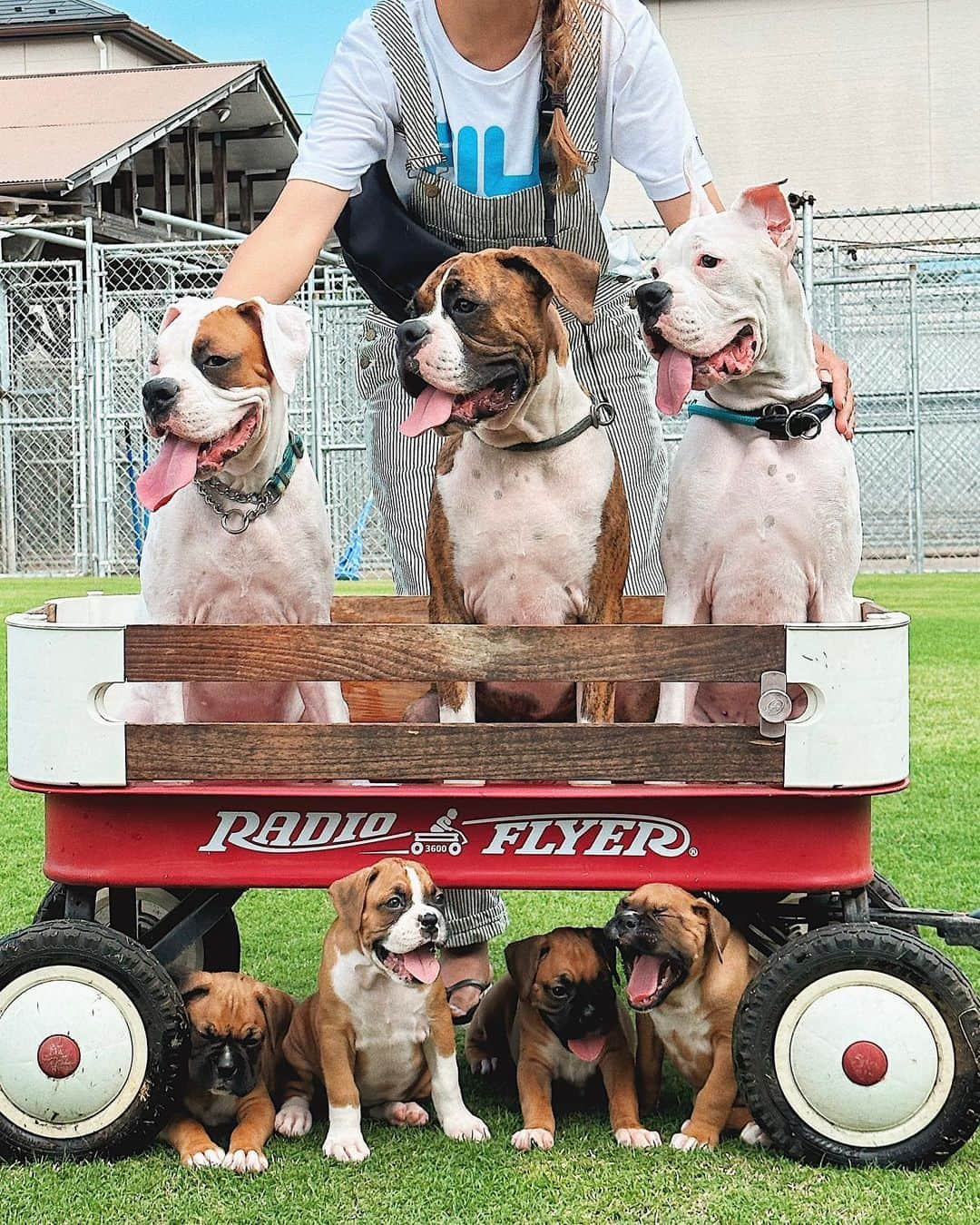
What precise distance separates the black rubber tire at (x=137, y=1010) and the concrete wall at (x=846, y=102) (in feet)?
63.1

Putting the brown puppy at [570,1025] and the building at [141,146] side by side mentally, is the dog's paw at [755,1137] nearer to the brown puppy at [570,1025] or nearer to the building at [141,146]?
the brown puppy at [570,1025]

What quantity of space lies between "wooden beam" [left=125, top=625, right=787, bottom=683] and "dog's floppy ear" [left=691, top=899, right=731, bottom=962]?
15.1 inches

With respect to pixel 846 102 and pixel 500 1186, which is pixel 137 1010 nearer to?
pixel 500 1186

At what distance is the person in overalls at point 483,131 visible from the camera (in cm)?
307

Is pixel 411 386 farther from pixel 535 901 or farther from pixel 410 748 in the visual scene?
pixel 535 901

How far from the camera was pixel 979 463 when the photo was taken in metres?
13.6

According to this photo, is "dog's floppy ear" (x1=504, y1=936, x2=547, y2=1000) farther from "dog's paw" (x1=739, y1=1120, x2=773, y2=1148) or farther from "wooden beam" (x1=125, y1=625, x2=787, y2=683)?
"wooden beam" (x1=125, y1=625, x2=787, y2=683)

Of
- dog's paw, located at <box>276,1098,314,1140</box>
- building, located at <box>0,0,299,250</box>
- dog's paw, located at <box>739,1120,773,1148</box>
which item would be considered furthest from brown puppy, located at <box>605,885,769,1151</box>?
building, located at <box>0,0,299,250</box>

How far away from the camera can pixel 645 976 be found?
249 cm

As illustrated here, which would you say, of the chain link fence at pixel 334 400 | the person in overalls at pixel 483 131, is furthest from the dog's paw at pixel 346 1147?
the chain link fence at pixel 334 400

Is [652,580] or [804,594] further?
[652,580]

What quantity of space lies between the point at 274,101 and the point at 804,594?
17588 mm

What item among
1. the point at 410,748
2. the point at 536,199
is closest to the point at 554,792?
the point at 410,748

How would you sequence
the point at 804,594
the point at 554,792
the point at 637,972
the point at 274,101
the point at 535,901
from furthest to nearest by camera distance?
the point at 274,101 → the point at 535,901 → the point at 804,594 → the point at 637,972 → the point at 554,792
